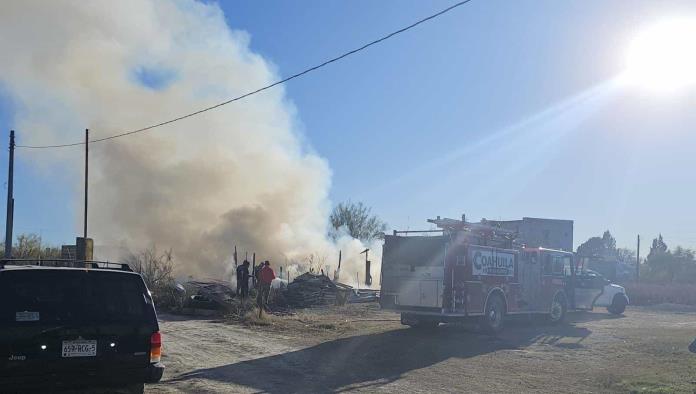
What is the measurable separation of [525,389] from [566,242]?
1933 centimetres

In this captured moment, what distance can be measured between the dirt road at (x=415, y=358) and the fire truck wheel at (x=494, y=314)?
1.18ft

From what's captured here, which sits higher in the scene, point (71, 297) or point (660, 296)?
point (71, 297)

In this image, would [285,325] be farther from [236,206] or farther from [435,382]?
[236,206]

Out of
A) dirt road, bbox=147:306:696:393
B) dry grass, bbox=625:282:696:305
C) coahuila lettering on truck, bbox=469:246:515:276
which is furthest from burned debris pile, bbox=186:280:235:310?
dry grass, bbox=625:282:696:305

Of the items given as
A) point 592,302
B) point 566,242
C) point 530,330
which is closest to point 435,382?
point 530,330

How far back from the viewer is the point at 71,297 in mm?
6547

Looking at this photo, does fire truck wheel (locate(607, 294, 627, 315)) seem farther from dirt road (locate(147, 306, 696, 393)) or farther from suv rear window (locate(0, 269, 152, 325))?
suv rear window (locate(0, 269, 152, 325))

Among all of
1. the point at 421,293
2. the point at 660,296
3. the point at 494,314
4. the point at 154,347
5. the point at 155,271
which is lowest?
the point at 660,296

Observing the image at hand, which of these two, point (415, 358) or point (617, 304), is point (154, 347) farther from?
point (617, 304)

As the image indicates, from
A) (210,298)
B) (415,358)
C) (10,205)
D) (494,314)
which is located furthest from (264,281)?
(10,205)

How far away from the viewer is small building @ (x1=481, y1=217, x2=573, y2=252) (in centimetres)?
2483

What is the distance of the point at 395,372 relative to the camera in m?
10.6

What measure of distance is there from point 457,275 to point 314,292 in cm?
1028

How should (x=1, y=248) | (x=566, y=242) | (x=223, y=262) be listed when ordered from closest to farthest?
1. (x=566, y=242)
2. (x=1, y=248)
3. (x=223, y=262)
